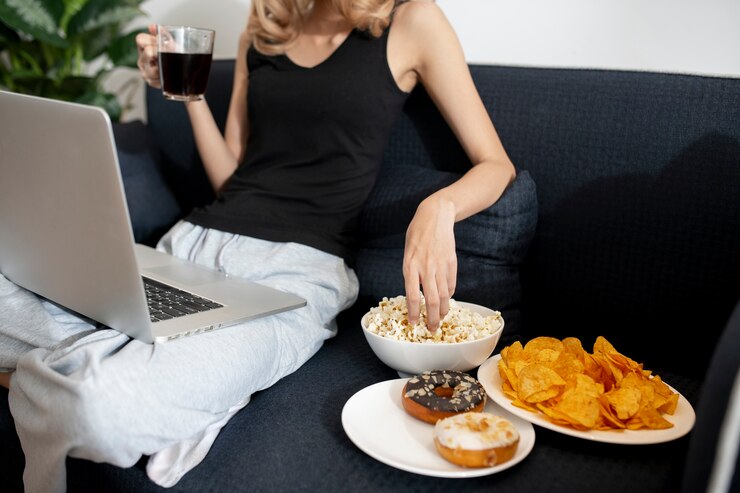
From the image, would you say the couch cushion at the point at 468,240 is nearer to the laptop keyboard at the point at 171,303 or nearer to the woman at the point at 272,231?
the woman at the point at 272,231

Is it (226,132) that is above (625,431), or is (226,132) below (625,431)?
above

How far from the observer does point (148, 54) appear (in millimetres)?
1522

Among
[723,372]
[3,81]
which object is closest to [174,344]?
[723,372]

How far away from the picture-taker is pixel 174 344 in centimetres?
107

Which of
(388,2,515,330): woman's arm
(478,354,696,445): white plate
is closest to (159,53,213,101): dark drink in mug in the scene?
(388,2,515,330): woman's arm

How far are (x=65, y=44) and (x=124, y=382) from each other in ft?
5.54

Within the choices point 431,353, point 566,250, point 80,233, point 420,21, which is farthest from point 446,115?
point 80,233

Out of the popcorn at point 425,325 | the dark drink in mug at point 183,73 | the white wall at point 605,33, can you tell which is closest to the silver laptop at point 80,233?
the popcorn at point 425,325

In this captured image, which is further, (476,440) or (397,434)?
(397,434)

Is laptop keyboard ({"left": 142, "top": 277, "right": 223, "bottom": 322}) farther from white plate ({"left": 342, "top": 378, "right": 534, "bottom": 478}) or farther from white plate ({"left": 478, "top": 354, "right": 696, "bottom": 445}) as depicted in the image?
white plate ({"left": 478, "top": 354, "right": 696, "bottom": 445})

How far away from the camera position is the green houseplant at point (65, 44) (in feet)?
7.36

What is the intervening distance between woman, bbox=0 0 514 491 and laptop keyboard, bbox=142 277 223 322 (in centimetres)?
8

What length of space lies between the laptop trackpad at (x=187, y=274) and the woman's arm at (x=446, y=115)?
42cm

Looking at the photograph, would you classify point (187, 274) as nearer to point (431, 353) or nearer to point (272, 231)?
point (272, 231)
